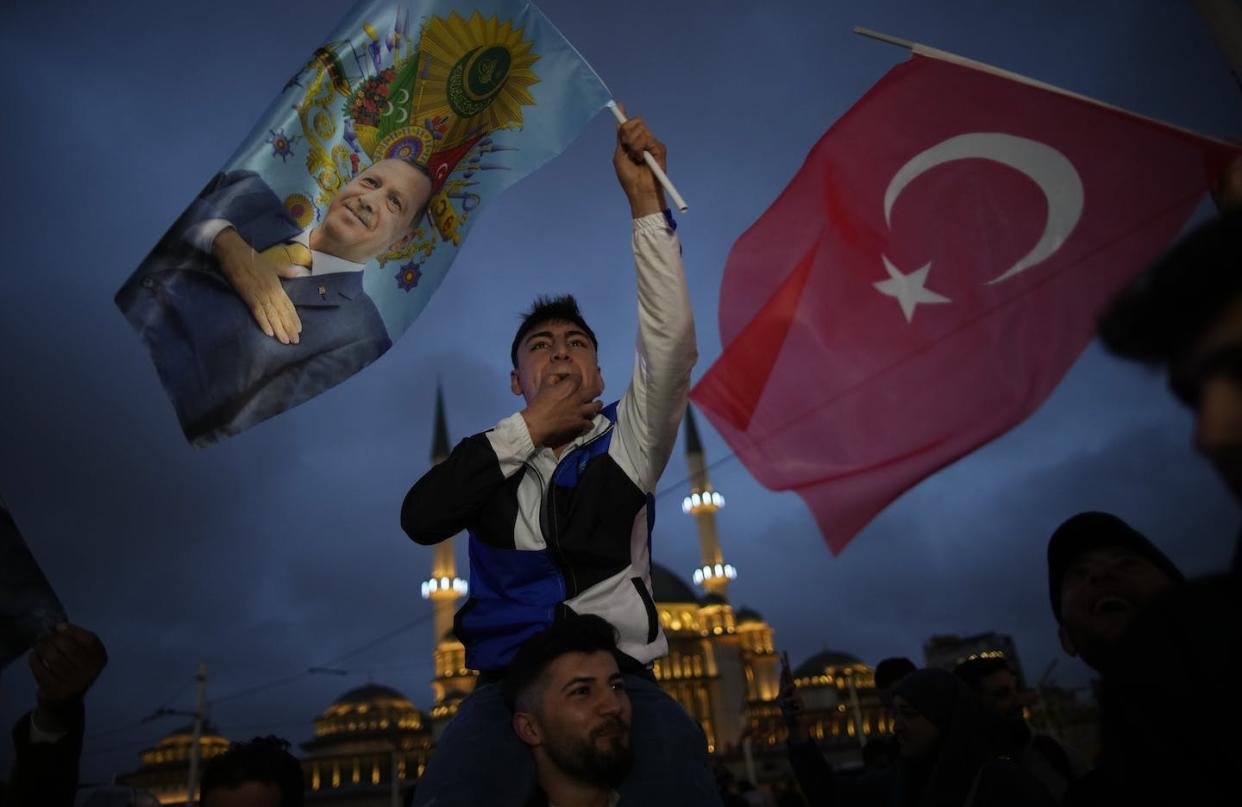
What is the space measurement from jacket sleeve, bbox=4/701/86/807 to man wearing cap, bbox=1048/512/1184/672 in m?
2.83

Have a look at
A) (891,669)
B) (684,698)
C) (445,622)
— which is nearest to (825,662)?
(684,698)

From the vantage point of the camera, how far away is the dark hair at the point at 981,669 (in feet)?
17.1

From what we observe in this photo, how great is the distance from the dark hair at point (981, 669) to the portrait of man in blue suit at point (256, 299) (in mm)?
4315

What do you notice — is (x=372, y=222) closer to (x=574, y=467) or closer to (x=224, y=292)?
(x=224, y=292)

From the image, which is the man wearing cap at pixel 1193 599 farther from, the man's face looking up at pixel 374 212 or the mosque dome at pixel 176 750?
the mosque dome at pixel 176 750

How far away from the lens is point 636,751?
2354mm

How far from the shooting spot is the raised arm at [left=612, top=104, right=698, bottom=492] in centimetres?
269

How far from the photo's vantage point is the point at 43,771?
2.08 meters

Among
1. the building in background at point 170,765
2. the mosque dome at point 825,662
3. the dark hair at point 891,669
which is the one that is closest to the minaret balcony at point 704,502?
the mosque dome at point 825,662

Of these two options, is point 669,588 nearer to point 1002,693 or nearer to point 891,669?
point 891,669

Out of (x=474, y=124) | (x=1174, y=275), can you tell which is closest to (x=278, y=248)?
(x=474, y=124)

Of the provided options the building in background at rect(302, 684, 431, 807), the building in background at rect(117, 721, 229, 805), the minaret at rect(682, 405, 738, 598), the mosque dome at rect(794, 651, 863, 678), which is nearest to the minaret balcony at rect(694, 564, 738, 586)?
the minaret at rect(682, 405, 738, 598)

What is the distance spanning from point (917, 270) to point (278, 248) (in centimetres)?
340

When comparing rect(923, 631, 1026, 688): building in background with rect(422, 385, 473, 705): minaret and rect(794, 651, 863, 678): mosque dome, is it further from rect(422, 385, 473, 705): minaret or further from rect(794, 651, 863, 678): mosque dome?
rect(422, 385, 473, 705): minaret
